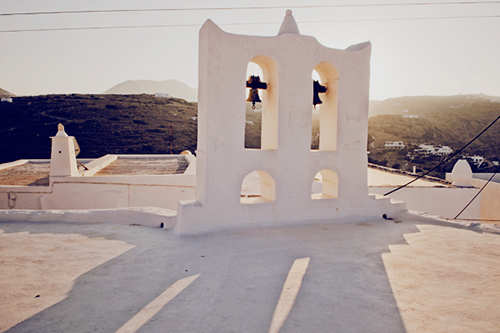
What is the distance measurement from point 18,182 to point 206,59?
1002cm

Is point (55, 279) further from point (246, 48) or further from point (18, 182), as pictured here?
point (18, 182)

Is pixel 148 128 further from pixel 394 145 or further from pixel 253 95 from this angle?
pixel 253 95

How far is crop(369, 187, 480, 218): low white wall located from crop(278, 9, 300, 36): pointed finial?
7.64m

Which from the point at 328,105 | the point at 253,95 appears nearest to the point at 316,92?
the point at 328,105

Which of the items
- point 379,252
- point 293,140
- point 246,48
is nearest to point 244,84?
point 246,48

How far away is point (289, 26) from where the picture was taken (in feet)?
16.6

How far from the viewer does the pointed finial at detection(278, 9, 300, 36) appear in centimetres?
505

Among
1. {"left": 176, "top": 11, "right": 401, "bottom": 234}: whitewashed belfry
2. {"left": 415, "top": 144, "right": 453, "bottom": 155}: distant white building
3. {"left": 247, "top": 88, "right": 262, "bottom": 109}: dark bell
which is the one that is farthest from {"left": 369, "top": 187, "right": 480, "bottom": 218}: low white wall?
{"left": 415, "top": 144, "right": 453, "bottom": 155}: distant white building

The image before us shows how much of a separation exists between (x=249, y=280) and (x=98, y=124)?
45.7m

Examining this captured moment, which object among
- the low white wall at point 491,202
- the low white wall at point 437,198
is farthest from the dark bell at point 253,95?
the low white wall at point 491,202

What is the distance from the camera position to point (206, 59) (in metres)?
4.54

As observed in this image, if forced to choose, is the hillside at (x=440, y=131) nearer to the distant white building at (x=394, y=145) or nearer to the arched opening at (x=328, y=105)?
the distant white building at (x=394, y=145)

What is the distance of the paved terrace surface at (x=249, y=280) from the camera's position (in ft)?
8.43

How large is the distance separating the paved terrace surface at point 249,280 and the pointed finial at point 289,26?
301 centimetres
